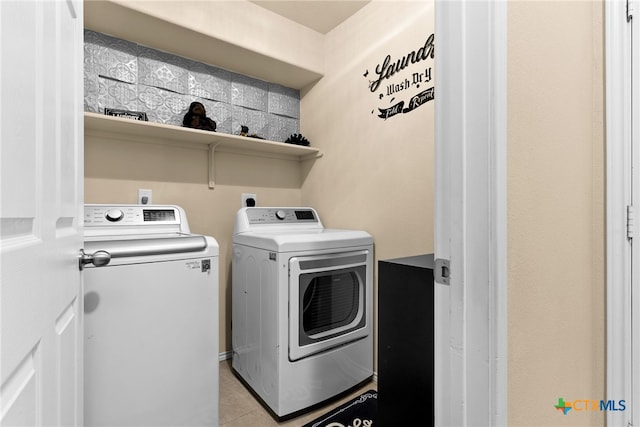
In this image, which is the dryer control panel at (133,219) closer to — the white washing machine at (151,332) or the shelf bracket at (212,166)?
the white washing machine at (151,332)

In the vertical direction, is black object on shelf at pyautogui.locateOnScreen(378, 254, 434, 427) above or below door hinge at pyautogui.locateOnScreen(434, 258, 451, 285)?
below

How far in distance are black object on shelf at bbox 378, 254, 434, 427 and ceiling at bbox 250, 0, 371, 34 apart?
1.94 m

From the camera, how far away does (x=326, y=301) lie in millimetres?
1877

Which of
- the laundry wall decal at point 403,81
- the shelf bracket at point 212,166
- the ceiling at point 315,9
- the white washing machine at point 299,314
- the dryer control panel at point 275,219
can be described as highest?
the ceiling at point 315,9

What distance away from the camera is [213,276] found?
145 cm

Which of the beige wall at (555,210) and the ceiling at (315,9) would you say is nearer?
the beige wall at (555,210)

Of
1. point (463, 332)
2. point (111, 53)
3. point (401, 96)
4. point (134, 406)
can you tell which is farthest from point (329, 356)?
point (111, 53)

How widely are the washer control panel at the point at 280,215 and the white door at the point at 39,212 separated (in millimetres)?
1424

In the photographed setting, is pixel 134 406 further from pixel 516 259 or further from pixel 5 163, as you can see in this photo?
pixel 516 259

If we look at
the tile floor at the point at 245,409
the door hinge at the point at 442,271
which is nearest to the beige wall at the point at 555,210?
the door hinge at the point at 442,271

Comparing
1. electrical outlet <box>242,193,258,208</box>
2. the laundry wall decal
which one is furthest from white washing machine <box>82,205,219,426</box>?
the laundry wall decal

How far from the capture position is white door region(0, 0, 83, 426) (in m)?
0.39

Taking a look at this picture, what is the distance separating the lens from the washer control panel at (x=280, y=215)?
221 centimetres

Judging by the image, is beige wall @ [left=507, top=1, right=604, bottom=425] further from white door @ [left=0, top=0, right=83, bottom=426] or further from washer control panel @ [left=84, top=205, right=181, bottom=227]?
washer control panel @ [left=84, top=205, right=181, bottom=227]
